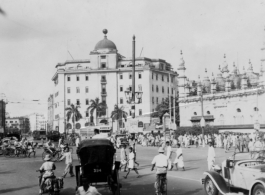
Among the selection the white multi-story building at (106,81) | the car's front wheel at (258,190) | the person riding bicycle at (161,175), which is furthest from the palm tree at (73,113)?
the car's front wheel at (258,190)

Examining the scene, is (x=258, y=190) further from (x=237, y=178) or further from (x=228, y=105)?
(x=228, y=105)

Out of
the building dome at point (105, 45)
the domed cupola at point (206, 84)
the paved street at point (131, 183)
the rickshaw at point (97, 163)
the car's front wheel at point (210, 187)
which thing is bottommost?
the paved street at point (131, 183)

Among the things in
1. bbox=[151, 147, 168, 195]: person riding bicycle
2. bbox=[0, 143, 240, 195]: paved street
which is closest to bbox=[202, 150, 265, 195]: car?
bbox=[0, 143, 240, 195]: paved street

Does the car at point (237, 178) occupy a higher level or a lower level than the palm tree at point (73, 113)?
lower

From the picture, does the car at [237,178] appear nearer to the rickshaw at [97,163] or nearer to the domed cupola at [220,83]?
the rickshaw at [97,163]

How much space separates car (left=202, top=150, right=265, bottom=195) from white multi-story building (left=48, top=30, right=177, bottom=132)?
85.2m

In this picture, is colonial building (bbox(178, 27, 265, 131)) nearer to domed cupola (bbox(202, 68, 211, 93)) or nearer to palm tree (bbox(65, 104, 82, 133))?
domed cupola (bbox(202, 68, 211, 93))

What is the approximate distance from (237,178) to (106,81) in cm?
8852

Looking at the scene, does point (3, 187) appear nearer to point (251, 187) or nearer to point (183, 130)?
point (251, 187)

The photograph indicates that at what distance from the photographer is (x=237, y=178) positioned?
11.3 meters

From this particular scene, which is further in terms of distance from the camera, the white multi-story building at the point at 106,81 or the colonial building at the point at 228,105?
the white multi-story building at the point at 106,81

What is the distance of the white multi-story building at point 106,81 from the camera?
9806cm

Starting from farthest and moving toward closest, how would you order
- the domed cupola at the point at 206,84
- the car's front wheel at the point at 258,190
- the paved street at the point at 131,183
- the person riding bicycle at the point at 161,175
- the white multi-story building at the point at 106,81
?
the white multi-story building at the point at 106,81 → the domed cupola at the point at 206,84 → the paved street at the point at 131,183 → the person riding bicycle at the point at 161,175 → the car's front wheel at the point at 258,190

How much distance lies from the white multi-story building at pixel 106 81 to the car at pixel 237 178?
85191 millimetres
